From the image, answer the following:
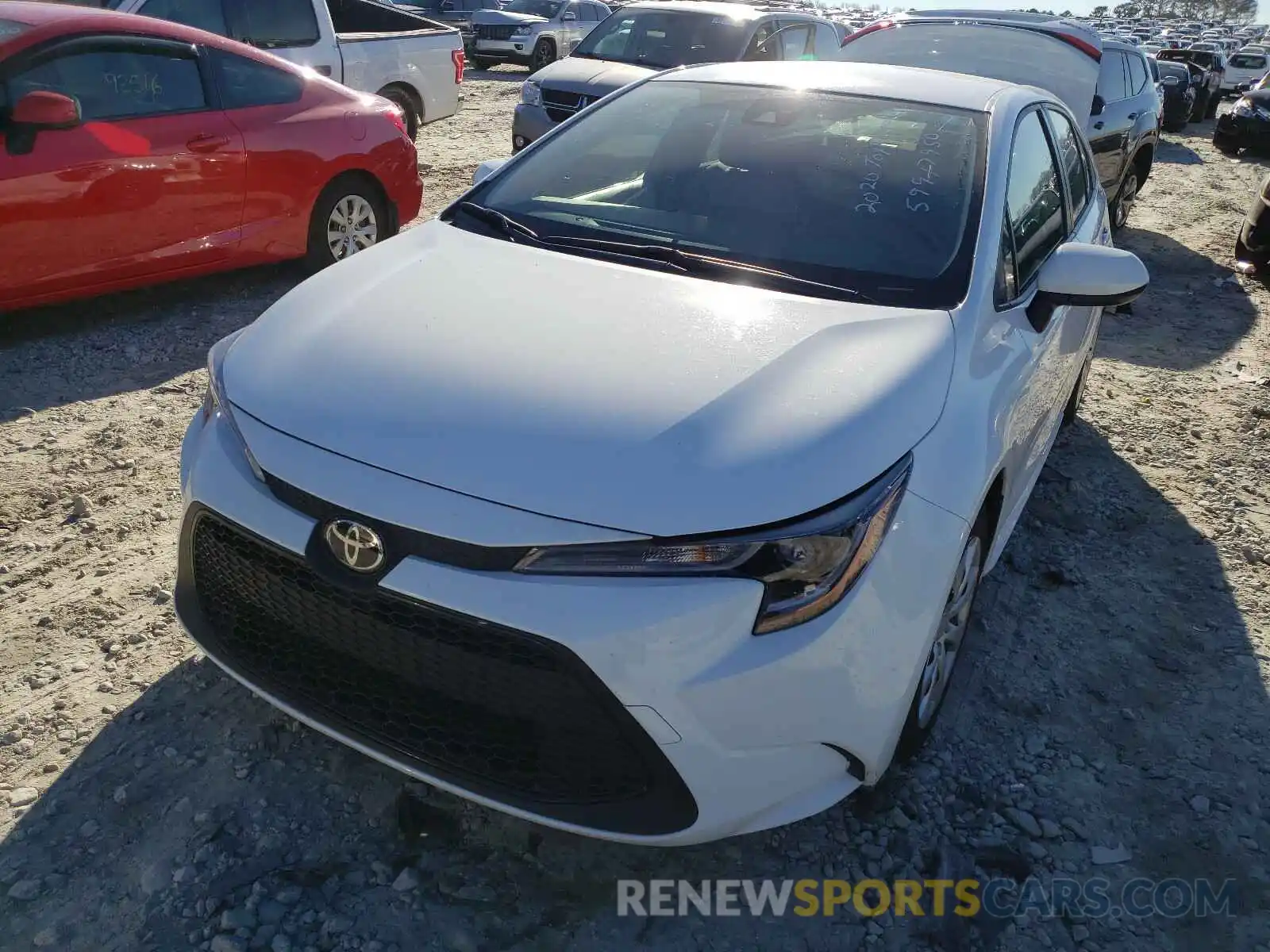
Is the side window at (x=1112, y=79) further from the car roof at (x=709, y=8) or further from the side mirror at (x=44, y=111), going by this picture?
the side mirror at (x=44, y=111)

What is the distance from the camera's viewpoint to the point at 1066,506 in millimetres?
4262

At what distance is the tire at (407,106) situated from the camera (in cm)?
924

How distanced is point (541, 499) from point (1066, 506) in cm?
304

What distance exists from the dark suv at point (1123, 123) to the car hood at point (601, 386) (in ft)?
20.1

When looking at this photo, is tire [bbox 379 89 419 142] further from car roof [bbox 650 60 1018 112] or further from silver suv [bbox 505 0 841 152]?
car roof [bbox 650 60 1018 112]

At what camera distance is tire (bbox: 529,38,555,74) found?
19953 mm

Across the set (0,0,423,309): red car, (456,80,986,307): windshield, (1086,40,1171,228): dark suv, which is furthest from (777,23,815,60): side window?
(456,80,986,307): windshield

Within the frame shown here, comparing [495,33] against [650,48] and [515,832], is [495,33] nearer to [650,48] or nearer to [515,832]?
[650,48]

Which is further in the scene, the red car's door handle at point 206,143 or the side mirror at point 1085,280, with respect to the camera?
the red car's door handle at point 206,143

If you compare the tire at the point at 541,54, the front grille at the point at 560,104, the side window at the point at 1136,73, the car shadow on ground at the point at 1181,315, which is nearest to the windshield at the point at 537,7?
the tire at the point at 541,54

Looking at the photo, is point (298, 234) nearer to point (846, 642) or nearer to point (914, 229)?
point (914, 229)

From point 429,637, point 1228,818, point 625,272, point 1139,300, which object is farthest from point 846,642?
point 1139,300

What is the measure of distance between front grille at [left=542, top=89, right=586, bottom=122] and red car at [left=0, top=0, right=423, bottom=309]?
108 inches

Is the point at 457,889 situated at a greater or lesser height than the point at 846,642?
lesser
